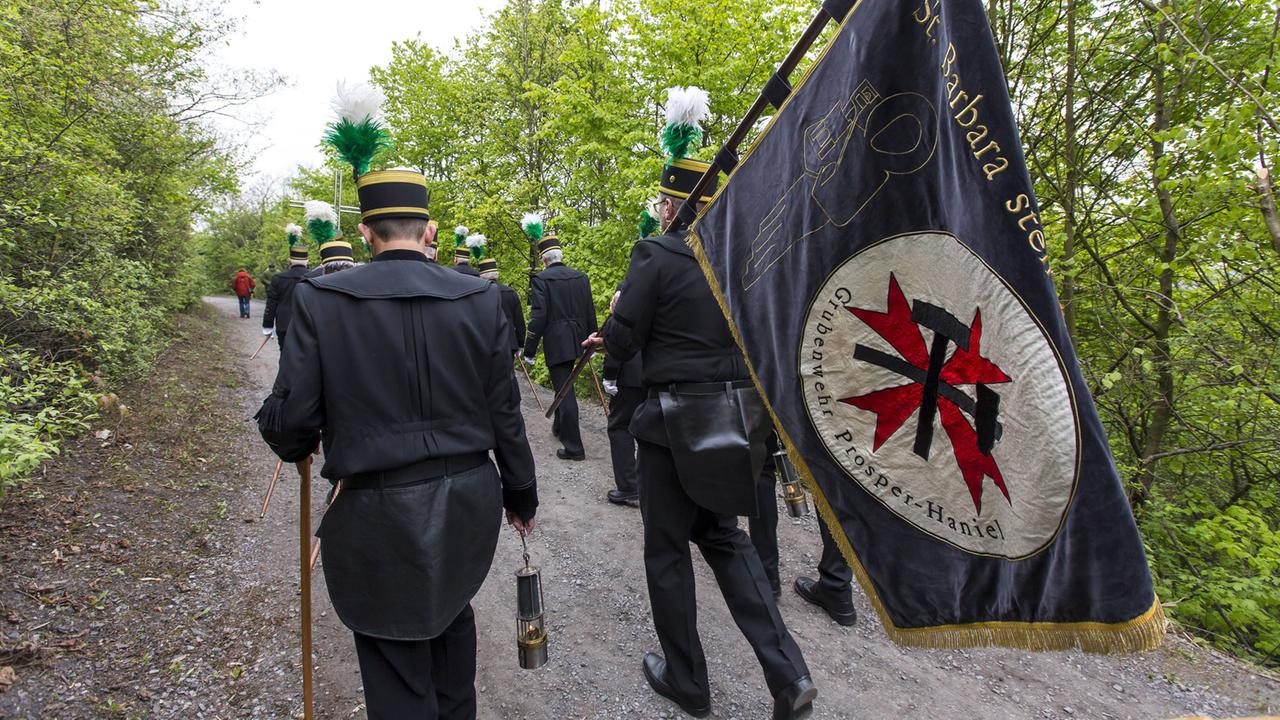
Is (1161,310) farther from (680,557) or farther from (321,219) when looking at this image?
(321,219)

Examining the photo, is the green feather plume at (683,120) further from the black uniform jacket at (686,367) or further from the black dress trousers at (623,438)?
the black dress trousers at (623,438)

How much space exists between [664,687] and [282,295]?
23.8ft

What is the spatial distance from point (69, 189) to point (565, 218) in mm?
6085

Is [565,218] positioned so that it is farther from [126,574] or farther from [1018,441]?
[1018,441]

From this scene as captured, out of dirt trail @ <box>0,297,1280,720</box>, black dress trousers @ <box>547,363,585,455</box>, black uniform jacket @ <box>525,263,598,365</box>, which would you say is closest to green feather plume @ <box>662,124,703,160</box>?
dirt trail @ <box>0,297,1280,720</box>

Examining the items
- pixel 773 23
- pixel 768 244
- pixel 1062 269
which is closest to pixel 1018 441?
pixel 768 244

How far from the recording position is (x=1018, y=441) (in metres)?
1.37

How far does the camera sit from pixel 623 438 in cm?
530

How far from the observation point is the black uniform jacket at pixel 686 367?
101 inches

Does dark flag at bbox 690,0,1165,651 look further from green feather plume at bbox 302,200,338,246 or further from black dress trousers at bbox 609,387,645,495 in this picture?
green feather plume at bbox 302,200,338,246

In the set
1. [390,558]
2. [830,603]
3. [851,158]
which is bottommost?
[830,603]

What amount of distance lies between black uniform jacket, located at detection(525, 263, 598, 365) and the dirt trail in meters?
2.85

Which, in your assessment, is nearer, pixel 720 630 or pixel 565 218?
pixel 720 630

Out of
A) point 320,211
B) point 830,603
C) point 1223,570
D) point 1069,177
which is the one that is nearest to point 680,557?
point 830,603
